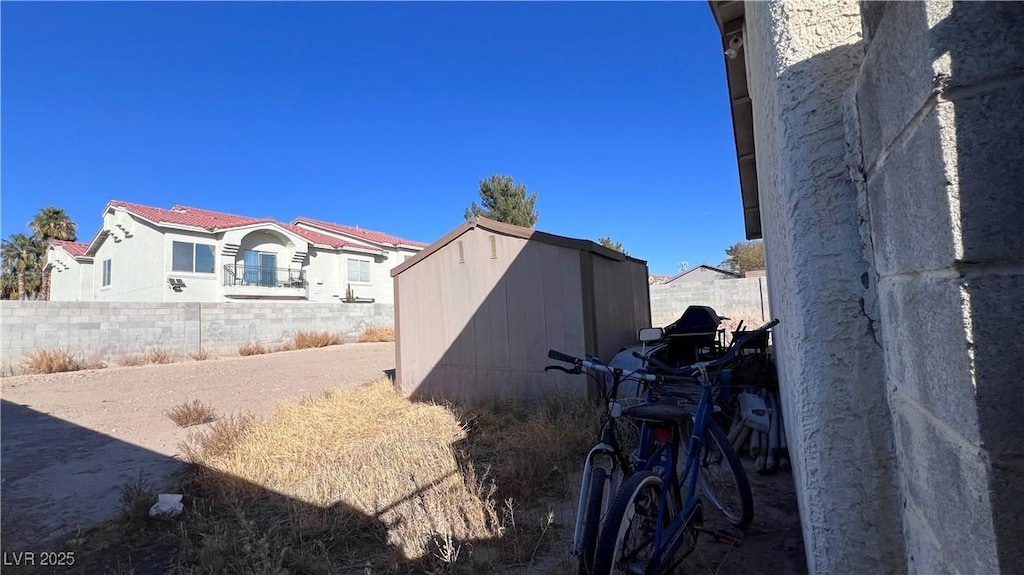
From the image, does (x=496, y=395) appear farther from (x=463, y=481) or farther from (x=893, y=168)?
(x=893, y=168)

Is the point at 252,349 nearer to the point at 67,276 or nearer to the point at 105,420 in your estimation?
the point at 105,420

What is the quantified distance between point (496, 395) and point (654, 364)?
13.1 ft

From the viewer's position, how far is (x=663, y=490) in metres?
2.19

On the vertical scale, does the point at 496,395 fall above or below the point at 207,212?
below

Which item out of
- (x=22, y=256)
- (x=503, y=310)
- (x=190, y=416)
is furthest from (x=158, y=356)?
(x=22, y=256)

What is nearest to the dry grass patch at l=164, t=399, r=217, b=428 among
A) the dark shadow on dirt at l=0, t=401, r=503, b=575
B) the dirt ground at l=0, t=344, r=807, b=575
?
the dirt ground at l=0, t=344, r=807, b=575

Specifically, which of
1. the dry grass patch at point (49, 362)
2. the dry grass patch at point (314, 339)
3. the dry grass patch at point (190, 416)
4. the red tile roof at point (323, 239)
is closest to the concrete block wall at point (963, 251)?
the dry grass patch at point (190, 416)

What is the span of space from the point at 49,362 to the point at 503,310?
13.2 meters

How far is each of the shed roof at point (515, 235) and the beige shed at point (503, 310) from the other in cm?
1

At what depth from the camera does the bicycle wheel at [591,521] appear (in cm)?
222

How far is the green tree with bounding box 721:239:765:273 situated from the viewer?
132 ft

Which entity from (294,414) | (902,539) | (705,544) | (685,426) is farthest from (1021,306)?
(294,414)

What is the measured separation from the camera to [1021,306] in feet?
2.36

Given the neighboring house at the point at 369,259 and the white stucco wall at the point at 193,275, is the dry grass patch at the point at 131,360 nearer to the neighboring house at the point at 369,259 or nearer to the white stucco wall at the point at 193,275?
the white stucco wall at the point at 193,275
